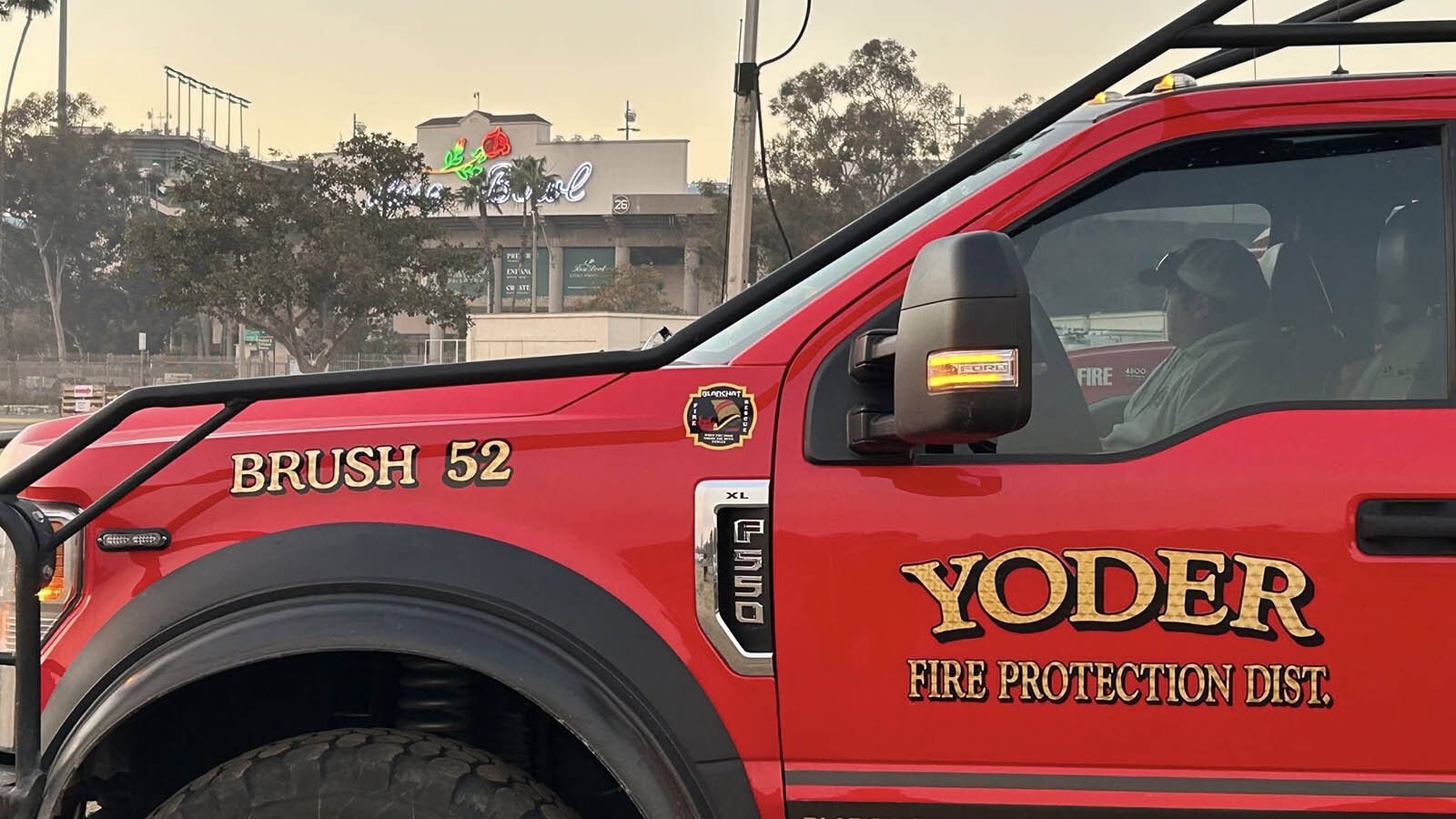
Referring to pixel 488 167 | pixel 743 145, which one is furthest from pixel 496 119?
pixel 743 145

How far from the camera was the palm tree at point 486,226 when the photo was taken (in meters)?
72.4

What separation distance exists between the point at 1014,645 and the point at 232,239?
38.3 m

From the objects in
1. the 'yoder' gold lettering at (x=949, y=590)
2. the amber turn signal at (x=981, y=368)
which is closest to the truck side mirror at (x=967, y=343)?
the amber turn signal at (x=981, y=368)

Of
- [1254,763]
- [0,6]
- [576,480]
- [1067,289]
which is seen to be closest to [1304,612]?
[1254,763]

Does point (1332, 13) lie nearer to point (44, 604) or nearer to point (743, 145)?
point (44, 604)

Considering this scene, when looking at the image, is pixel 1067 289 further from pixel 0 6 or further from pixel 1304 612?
pixel 0 6

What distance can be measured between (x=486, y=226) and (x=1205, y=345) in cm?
7475

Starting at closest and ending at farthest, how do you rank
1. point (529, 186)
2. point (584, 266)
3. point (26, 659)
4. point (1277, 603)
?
point (1277, 603) → point (26, 659) → point (529, 186) → point (584, 266)

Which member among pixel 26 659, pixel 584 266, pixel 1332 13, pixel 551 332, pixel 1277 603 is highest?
pixel 584 266

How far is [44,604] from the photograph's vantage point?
197cm

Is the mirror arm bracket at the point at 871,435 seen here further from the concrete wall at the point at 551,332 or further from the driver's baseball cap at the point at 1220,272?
the concrete wall at the point at 551,332

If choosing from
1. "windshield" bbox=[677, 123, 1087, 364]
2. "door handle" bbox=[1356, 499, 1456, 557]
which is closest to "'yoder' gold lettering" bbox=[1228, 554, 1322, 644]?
"door handle" bbox=[1356, 499, 1456, 557]

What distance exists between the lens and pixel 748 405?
1901 mm

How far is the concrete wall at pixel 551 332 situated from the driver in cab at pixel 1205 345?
112 feet
